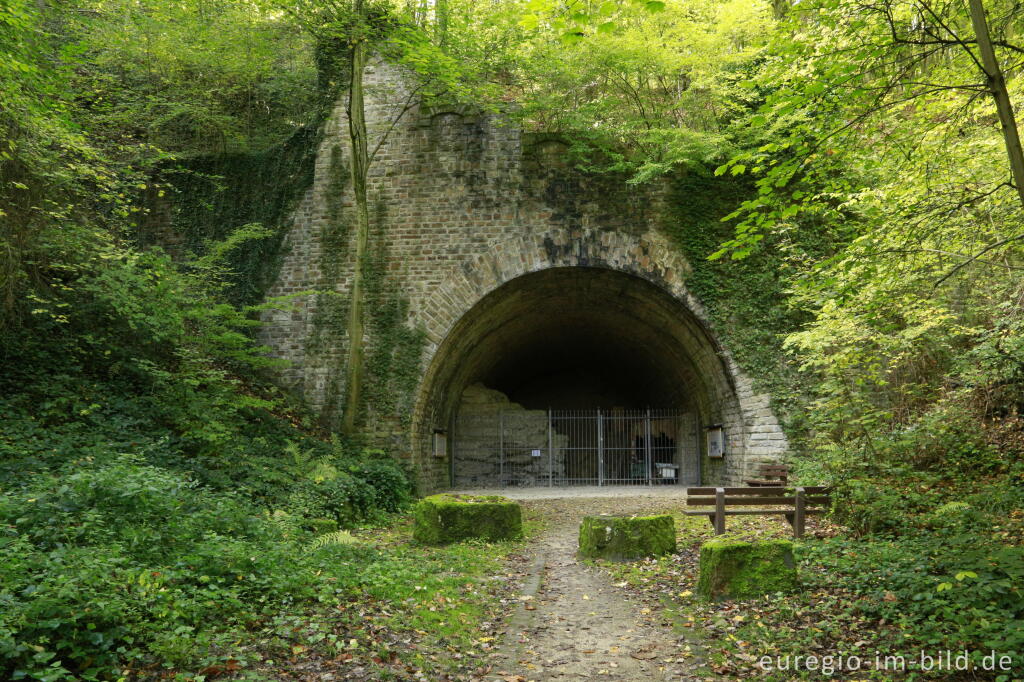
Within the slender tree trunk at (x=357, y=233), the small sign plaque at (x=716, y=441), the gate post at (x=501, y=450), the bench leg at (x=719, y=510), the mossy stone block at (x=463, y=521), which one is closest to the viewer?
the bench leg at (x=719, y=510)

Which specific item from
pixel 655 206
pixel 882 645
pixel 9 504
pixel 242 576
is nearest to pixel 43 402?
pixel 9 504

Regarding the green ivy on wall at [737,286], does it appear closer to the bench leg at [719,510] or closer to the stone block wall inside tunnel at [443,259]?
the stone block wall inside tunnel at [443,259]

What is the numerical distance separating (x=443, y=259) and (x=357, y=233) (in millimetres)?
1747

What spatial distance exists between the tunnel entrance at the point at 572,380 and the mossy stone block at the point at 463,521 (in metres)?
4.85

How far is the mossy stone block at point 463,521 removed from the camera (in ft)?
29.6

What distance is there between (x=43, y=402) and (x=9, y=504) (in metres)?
3.82

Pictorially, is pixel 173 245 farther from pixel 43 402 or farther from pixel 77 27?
pixel 43 402

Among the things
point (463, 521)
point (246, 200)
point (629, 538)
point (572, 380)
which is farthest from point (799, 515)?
point (572, 380)

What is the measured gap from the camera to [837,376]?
9.46 m

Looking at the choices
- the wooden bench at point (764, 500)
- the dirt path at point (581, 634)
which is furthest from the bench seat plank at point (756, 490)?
the dirt path at point (581, 634)

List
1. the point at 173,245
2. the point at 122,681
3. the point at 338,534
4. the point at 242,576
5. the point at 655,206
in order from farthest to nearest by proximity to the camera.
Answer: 1. the point at 173,245
2. the point at 655,206
3. the point at 338,534
4. the point at 242,576
5. the point at 122,681

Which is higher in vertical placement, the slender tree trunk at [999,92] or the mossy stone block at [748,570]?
the slender tree trunk at [999,92]

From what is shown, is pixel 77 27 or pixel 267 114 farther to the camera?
pixel 267 114

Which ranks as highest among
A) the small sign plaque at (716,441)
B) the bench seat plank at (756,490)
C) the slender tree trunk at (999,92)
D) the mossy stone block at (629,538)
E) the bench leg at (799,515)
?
the slender tree trunk at (999,92)
